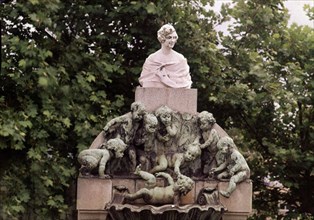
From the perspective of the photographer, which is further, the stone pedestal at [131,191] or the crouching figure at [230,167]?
the crouching figure at [230,167]

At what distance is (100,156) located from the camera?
9.38m

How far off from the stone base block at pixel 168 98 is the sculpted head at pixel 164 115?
0.16 metres

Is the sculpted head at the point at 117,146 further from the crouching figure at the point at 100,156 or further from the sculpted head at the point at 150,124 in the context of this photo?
the sculpted head at the point at 150,124

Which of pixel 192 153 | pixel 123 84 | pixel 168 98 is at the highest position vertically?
pixel 123 84

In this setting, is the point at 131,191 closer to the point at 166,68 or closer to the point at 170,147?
the point at 170,147

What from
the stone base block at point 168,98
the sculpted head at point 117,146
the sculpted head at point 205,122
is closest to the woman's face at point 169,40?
the stone base block at point 168,98

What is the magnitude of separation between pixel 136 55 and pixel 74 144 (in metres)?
2.34

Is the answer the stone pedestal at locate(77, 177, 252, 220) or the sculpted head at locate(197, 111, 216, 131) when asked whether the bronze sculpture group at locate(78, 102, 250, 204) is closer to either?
the sculpted head at locate(197, 111, 216, 131)

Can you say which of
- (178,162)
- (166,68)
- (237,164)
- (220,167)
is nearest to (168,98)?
(166,68)

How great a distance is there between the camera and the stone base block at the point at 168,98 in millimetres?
10031

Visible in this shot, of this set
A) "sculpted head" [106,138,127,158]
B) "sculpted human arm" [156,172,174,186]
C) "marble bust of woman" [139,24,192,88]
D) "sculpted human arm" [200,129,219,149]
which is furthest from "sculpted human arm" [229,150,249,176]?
"sculpted head" [106,138,127,158]

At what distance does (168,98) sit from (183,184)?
4.72 feet

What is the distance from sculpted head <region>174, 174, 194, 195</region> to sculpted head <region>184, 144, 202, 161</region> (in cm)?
43

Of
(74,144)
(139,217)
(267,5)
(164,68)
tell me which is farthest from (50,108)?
(267,5)
